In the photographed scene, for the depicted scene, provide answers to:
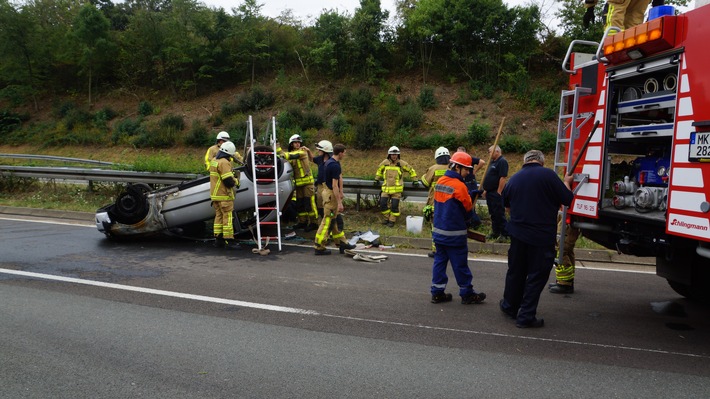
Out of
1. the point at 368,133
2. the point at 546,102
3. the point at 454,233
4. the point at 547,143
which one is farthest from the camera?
the point at 368,133

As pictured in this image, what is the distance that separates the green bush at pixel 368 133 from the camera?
72.7 ft

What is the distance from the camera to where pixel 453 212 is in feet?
17.9

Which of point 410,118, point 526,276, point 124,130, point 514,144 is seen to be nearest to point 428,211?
point 526,276

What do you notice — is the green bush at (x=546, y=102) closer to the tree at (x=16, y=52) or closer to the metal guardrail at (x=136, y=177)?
the metal guardrail at (x=136, y=177)

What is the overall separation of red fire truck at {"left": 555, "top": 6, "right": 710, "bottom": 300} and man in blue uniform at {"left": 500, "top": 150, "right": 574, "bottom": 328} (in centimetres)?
55

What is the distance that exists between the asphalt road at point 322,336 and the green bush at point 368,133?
15.4m

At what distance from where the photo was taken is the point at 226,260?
24.6 feet

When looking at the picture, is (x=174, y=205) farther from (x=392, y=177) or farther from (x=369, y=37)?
(x=369, y=37)

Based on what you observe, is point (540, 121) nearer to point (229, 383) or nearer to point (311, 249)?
point (311, 249)

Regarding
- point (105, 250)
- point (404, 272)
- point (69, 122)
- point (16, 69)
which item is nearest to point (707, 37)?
point (404, 272)

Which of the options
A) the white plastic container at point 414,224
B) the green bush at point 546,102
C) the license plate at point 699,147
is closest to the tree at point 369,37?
the green bush at point 546,102

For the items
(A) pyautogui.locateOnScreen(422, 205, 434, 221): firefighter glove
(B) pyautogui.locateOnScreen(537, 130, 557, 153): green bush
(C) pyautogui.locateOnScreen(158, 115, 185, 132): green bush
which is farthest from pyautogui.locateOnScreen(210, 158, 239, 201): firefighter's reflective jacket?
(C) pyautogui.locateOnScreen(158, 115, 185, 132): green bush

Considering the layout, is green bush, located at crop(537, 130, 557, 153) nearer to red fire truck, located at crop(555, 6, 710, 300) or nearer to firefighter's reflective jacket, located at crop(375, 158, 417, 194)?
firefighter's reflective jacket, located at crop(375, 158, 417, 194)

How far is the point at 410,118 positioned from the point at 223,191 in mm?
15473
